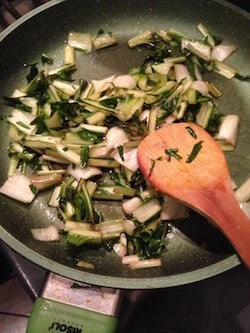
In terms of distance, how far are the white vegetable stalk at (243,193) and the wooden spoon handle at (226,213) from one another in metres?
0.12

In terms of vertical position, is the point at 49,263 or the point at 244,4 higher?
the point at 244,4

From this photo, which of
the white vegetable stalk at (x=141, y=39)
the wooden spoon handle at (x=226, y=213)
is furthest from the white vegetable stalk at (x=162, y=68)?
the wooden spoon handle at (x=226, y=213)

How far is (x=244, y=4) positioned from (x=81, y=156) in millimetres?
761

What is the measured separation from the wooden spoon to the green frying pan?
7 cm

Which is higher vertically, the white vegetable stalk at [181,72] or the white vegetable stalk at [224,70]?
the white vegetable stalk at [181,72]

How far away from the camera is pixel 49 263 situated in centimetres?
100

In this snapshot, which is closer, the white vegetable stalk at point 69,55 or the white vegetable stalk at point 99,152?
the white vegetable stalk at point 99,152

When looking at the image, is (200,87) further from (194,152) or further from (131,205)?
(131,205)

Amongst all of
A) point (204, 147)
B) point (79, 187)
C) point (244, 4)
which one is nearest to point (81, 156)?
point (79, 187)

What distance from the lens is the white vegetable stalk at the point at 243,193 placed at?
115 centimetres

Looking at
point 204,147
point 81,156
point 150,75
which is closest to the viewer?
point 204,147

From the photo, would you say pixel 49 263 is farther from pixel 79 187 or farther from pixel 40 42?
pixel 40 42

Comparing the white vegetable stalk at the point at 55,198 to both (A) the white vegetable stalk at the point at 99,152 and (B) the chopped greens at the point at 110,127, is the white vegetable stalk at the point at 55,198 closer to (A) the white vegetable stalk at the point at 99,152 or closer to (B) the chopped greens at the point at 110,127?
(B) the chopped greens at the point at 110,127

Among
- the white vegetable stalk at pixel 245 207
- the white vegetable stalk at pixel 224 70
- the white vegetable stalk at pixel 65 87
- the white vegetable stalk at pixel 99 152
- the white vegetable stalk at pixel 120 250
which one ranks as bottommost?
the white vegetable stalk at pixel 120 250
